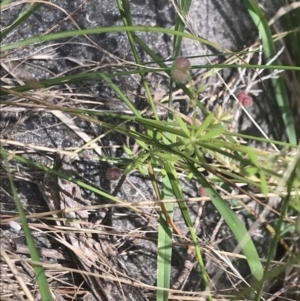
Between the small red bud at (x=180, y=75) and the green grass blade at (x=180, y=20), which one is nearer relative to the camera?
the small red bud at (x=180, y=75)

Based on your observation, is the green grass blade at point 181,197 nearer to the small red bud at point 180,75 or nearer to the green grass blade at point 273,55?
the small red bud at point 180,75

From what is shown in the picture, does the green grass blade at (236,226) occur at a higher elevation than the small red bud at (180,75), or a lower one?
lower

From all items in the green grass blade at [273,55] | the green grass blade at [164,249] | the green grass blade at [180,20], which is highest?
the green grass blade at [180,20]

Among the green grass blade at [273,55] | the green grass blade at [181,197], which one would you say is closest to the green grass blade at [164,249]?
the green grass blade at [181,197]

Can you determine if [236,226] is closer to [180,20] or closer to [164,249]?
[164,249]

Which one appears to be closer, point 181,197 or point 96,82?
point 181,197

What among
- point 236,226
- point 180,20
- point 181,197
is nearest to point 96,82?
point 180,20

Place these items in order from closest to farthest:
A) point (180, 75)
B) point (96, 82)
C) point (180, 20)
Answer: point (180, 75)
point (180, 20)
point (96, 82)

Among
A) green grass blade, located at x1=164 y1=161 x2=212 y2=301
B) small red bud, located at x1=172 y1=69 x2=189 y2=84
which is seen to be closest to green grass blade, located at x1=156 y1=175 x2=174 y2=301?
green grass blade, located at x1=164 y1=161 x2=212 y2=301

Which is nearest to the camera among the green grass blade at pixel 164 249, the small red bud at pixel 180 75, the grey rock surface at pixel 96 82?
the small red bud at pixel 180 75

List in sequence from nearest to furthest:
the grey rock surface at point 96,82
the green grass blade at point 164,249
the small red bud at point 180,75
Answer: the small red bud at point 180,75 → the green grass blade at point 164,249 → the grey rock surface at point 96,82

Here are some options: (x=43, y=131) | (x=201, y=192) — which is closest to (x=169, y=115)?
(x=201, y=192)
